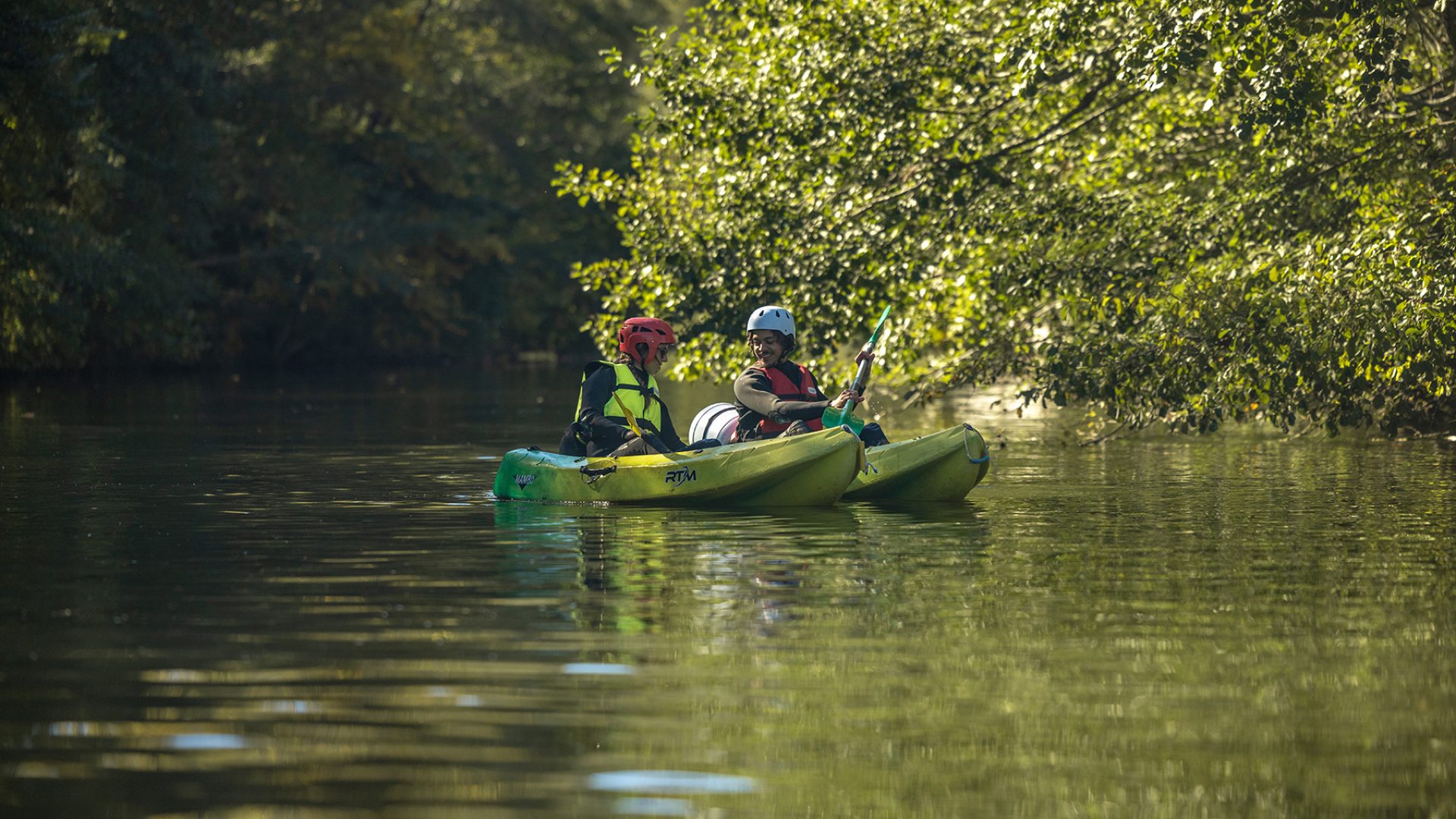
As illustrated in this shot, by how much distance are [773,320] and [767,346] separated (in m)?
0.20

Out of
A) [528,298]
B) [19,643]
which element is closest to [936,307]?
[19,643]

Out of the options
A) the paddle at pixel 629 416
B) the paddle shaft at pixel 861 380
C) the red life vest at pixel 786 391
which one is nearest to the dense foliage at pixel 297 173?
the paddle at pixel 629 416

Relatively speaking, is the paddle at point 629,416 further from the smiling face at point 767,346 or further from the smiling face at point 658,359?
the smiling face at point 767,346

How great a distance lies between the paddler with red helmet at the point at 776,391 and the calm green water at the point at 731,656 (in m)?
0.79

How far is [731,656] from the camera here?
26.9 feet

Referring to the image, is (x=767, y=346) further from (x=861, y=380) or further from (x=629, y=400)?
(x=629, y=400)

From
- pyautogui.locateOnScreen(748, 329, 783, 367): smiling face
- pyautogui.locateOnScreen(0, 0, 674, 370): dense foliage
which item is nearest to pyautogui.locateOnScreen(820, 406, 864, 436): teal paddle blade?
pyautogui.locateOnScreen(748, 329, 783, 367): smiling face

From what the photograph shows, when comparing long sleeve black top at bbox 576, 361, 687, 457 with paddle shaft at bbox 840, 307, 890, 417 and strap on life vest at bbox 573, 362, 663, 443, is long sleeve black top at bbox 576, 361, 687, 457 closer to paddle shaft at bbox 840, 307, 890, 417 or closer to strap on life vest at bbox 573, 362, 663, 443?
strap on life vest at bbox 573, 362, 663, 443

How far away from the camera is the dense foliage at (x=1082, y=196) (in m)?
16.9

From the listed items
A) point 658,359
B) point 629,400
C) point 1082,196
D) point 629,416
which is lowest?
point 629,416

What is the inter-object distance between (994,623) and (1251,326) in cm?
952

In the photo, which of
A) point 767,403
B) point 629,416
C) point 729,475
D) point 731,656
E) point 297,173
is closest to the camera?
point 731,656

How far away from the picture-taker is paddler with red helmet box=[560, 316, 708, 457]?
50.8 feet

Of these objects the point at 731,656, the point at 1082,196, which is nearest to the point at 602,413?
the point at 1082,196
